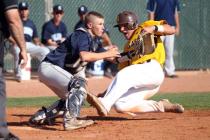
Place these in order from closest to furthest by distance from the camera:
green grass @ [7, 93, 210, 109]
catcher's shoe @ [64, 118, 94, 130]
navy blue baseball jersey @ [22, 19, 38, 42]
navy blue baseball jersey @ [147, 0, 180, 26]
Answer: catcher's shoe @ [64, 118, 94, 130]
green grass @ [7, 93, 210, 109]
navy blue baseball jersey @ [147, 0, 180, 26]
navy blue baseball jersey @ [22, 19, 38, 42]

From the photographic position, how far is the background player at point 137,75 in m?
7.58

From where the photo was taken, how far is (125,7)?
16.9 m

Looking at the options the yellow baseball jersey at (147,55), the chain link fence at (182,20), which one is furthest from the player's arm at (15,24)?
the chain link fence at (182,20)

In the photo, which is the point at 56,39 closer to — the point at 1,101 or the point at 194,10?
the point at 194,10

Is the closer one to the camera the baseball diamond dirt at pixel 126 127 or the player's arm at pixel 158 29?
the baseball diamond dirt at pixel 126 127

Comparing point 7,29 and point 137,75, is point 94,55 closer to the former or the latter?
point 137,75

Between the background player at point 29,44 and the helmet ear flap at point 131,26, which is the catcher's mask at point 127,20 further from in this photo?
the background player at point 29,44

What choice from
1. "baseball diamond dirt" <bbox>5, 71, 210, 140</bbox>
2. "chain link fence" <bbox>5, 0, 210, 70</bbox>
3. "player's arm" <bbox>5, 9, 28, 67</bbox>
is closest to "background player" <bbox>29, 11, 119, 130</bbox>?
"baseball diamond dirt" <bbox>5, 71, 210, 140</bbox>

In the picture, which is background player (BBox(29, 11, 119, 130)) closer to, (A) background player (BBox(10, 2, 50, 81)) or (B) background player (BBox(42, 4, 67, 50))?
(A) background player (BBox(10, 2, 50, 81))

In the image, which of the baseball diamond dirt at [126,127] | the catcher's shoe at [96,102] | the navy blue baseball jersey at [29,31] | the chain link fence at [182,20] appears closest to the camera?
the baseball diamond dirt at [126,127]

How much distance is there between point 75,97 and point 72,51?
1.82 feet

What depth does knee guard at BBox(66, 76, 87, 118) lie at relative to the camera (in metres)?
7.03

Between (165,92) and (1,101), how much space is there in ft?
22.5

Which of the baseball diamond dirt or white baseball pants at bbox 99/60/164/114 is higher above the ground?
white baseball pants at bbox 99/60/164/114
